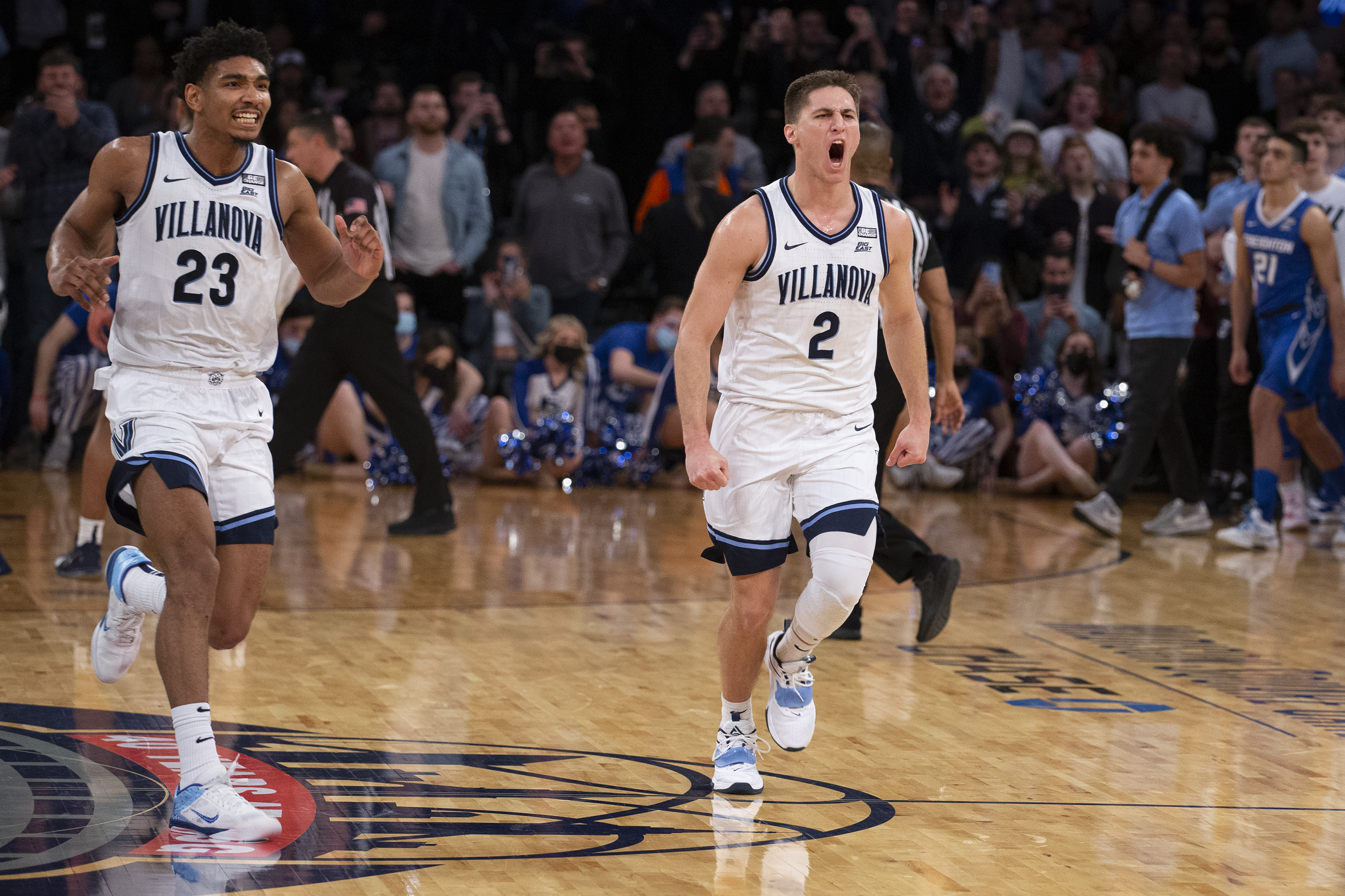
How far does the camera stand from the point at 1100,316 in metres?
12.3

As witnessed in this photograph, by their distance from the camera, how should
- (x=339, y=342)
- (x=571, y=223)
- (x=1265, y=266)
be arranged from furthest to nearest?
(x=571, y=223)
(x=1265, y=266)
(x=339, y=342)

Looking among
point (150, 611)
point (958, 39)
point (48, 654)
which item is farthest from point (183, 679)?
point (958, 39)

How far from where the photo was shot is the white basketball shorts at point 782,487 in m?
4.35

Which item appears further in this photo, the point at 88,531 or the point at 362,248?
the point at 88,531

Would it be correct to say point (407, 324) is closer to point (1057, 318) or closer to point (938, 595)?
point (1057, 318)

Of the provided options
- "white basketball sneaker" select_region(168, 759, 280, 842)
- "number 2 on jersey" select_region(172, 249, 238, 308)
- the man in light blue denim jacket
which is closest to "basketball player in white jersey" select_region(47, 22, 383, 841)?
"number 2 on jersey" select_region(172, 249, 238, 308)

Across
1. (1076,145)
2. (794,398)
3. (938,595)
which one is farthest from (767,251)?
(1076,145)

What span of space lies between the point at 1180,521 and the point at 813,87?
6.41 m

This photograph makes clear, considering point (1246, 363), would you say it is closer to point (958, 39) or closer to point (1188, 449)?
point (1188, 449)

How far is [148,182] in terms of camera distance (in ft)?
13.9

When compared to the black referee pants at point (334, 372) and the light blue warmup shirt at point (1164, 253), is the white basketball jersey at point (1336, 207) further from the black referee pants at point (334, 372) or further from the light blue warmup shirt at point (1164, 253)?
the black referee pants at point (334, 372)

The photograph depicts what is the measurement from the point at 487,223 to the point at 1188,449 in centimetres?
535

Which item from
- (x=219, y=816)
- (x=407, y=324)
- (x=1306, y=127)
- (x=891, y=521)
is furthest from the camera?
(x=407, y=324)

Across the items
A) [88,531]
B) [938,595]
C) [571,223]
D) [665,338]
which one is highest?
[571,223]
